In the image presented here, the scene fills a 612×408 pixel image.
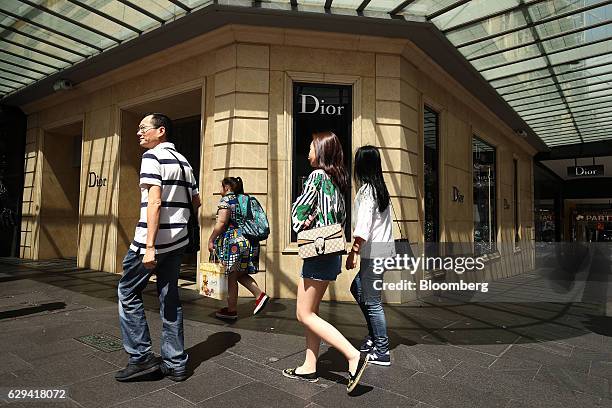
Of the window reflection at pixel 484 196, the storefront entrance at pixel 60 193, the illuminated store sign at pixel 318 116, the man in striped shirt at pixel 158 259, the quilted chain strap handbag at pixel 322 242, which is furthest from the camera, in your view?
the storefront entrance at pixel 60 193

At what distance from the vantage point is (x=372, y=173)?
10.7 ft

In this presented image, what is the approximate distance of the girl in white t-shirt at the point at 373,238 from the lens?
3225 millimetres

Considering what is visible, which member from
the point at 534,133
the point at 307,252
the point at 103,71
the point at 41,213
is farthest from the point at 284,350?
the point at 534,133

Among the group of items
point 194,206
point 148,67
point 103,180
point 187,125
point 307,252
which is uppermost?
point 148,67

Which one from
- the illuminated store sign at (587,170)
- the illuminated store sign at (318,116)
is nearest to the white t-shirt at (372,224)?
the illuminated store sign at (318,116)

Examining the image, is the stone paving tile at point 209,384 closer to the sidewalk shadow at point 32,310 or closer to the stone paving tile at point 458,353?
the stone paving tile at point 458,353

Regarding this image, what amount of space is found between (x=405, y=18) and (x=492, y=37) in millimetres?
1730

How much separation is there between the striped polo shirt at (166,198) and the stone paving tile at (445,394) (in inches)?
79.2

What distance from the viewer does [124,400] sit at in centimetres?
253

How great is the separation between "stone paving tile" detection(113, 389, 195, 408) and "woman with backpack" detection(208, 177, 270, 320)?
2.01 meters

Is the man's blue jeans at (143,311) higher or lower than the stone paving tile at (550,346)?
higher

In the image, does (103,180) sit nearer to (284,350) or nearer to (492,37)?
(284,350)

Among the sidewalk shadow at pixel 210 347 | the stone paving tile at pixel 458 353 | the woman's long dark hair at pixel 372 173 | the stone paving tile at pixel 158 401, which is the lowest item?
the stone paving tile at pixel 458 353

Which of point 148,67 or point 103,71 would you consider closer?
point 148,67
